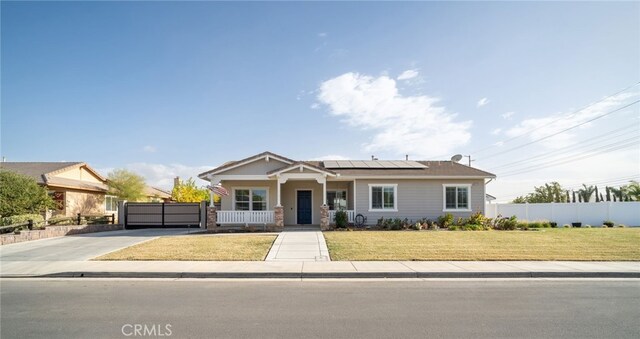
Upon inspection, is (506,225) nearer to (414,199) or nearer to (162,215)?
(414,199)

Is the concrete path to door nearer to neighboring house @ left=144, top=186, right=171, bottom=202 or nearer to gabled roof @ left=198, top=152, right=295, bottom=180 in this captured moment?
gabled roof @ left=198, top=152, right=295, bottom=180

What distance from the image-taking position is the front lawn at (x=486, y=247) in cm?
1192

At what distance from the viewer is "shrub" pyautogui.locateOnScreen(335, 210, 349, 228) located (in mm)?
20984

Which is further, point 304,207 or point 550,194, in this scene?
point 550,194

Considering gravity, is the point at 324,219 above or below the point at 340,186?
below

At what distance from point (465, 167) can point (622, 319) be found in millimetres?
19302

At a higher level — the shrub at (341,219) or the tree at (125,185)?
the tree at (125,185)

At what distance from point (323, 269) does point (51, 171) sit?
25471 mm

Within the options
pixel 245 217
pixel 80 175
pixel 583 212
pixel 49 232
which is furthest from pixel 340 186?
pixel 80 175

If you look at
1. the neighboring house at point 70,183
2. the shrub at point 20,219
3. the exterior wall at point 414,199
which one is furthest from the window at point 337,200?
the neighboring house at point 70,183

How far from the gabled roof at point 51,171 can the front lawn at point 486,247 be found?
19858 millimetres

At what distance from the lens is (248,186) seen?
23203mm

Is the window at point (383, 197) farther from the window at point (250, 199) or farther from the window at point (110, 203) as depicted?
the window at point (110, 203)

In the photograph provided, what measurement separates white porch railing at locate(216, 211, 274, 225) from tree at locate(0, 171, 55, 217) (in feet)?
32.6
